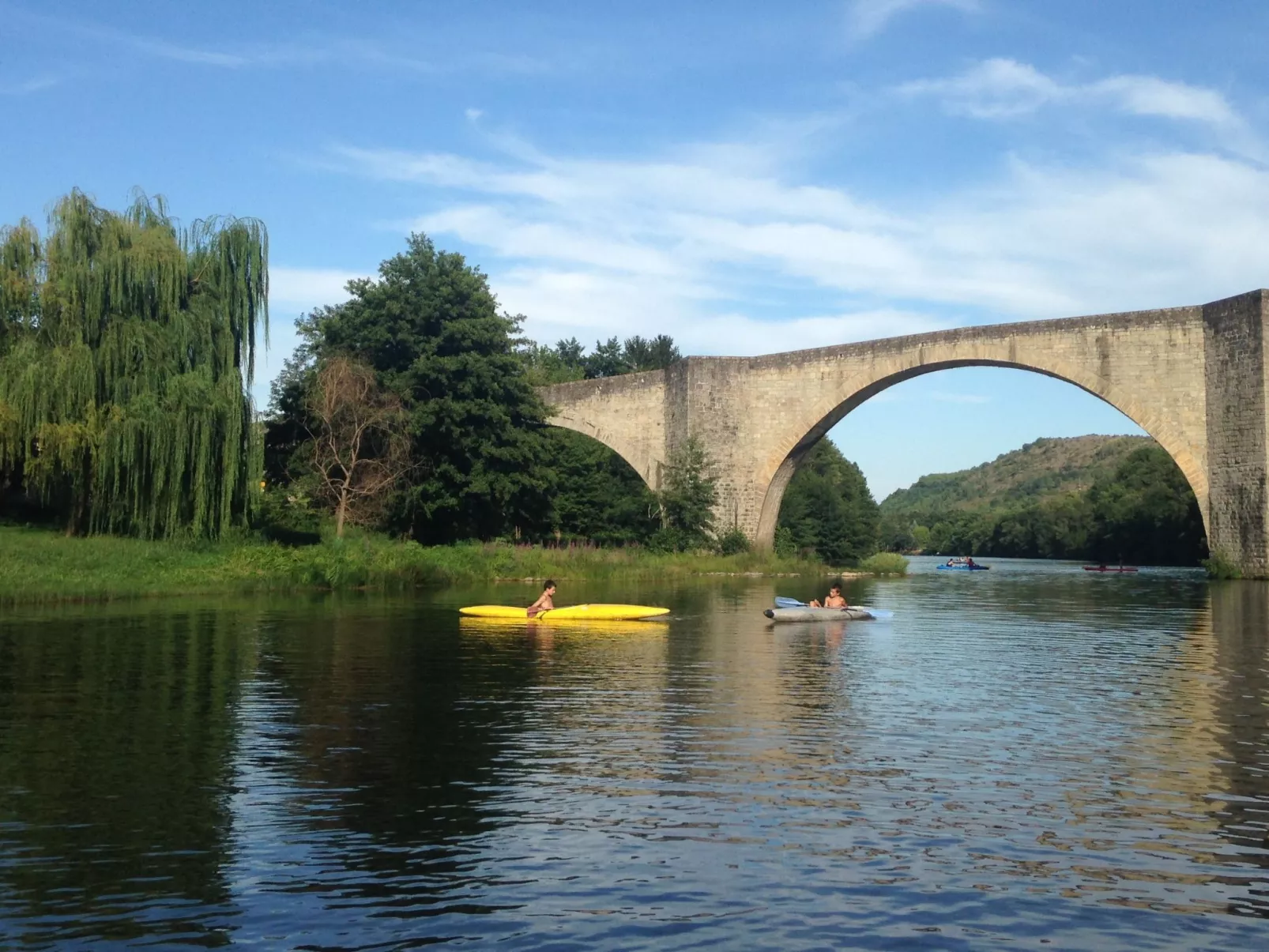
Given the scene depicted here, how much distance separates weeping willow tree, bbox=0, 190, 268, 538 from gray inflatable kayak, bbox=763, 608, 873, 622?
10.0 m

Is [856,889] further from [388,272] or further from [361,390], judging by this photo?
[388,272]

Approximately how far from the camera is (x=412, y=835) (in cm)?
589

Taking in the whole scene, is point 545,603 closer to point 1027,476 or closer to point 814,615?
point 814,615

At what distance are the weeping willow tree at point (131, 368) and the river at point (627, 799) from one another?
303 inches

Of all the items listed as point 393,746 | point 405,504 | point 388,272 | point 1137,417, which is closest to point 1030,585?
point 1137,417

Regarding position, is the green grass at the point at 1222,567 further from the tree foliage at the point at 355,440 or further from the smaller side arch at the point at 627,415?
the tree foliage at the point at 355,440

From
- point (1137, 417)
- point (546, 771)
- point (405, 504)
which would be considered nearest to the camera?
point (546, 771)

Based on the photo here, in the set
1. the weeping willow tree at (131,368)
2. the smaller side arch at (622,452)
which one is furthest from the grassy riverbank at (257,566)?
the smaller side arch at (622,452)

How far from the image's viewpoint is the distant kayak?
17547mm

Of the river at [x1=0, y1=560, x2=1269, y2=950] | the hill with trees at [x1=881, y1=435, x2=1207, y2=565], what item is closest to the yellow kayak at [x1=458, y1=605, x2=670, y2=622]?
the river at [x1=0, y1=560, x2=1269, y2=950]

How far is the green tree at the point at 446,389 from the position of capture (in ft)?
103

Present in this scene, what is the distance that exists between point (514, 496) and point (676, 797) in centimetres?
2649

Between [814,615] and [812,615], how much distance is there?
0.14 ft

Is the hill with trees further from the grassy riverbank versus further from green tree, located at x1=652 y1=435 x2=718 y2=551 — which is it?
the grassy riverbank
